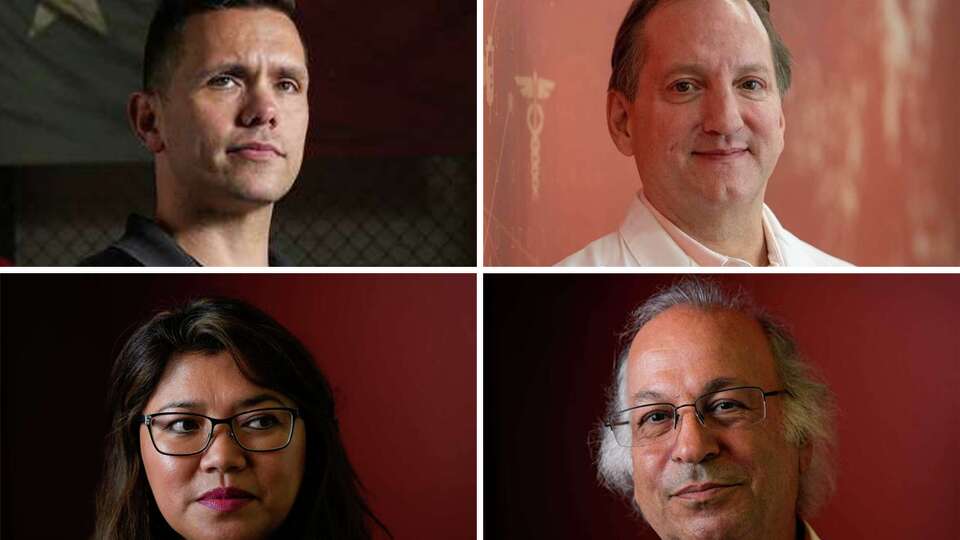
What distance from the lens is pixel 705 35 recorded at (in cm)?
257

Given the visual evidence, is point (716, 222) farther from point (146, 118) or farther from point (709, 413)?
point (146, 118)

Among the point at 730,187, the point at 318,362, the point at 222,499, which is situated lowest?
the point at 222,499

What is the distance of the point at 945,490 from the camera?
2.58 metres

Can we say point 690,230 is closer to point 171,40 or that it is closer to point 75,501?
point 171,40

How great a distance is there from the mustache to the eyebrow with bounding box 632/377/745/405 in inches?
4.0

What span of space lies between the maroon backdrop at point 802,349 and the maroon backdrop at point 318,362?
0.22 feet

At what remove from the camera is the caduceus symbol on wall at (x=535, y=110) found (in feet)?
8.48

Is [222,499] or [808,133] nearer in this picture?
[222,499]

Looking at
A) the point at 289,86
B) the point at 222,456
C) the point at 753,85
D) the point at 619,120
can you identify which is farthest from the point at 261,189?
the point at 753,85

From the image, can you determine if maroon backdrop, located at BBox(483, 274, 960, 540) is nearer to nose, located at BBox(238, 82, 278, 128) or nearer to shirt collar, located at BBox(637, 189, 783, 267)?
shirt collar, located at BBox(637, 189, 783, 267)

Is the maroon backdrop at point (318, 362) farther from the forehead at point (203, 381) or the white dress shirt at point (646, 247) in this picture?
the white dress shirt at point (646, 247)

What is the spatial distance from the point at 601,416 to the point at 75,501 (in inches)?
31.2

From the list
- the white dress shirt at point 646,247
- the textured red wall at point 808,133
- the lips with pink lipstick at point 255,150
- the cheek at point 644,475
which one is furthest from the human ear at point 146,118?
the cheek at point 644,475

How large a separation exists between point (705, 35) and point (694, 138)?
156mm
